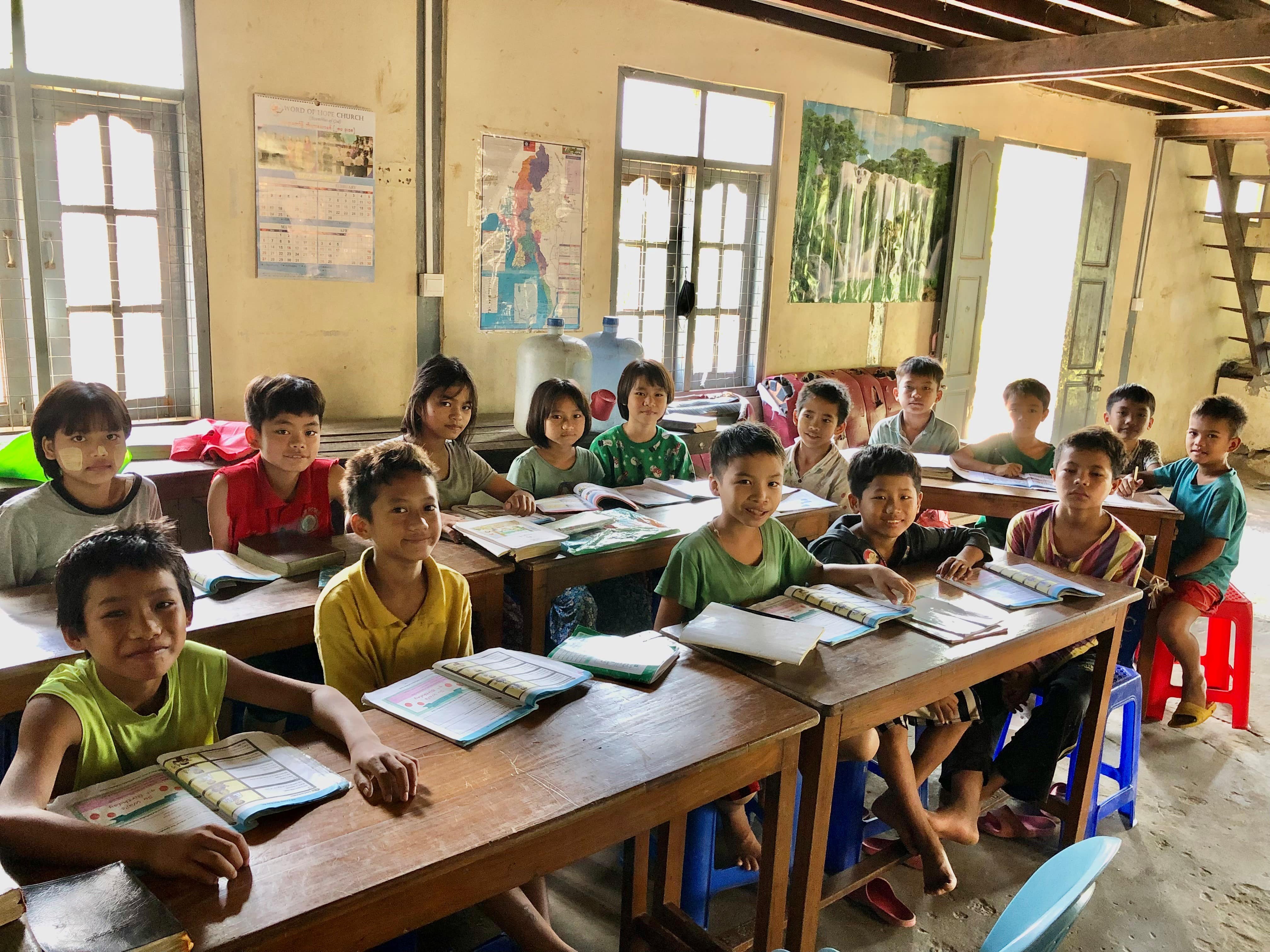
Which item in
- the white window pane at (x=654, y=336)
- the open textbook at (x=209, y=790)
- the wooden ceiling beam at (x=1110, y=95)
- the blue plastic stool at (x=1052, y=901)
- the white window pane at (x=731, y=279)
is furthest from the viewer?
the wooden ceiling beam at (x=1110, y=95)

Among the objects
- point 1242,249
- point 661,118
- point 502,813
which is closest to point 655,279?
point 661,118

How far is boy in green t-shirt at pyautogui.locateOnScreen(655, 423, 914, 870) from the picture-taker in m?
2.08

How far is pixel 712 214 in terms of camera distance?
477cm

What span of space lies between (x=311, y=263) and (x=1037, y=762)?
288 centimetres

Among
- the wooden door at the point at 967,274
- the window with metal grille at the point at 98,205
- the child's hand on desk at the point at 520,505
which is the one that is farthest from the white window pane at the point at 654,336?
the child's hand on desk at the point at 520,505

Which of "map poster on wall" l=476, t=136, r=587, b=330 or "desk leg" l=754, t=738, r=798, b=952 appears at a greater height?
"map poster on wall" l=476, t=136, r=587, b=330

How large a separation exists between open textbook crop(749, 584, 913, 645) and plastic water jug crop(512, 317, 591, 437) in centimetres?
211

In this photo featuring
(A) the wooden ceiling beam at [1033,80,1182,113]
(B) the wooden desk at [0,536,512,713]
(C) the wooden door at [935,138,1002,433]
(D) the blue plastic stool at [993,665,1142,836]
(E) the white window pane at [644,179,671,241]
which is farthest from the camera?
(A) the wooden ceiling beam at [1033,80,1182,113]

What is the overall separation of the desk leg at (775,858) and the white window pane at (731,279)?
357 cm

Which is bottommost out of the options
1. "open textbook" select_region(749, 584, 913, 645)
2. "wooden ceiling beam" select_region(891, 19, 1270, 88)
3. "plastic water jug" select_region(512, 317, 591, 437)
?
"open textbook" select_region(749, 584, 913, 645)

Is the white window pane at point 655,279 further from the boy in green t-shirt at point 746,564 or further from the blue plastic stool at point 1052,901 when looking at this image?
the blue plastic stool at point 1052,901

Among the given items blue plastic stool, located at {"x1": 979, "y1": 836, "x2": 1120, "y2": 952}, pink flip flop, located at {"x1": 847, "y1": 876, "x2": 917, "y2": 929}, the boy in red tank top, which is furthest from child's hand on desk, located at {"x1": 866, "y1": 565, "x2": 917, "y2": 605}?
the boy in red tank top

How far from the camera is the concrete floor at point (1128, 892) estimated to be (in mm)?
2088

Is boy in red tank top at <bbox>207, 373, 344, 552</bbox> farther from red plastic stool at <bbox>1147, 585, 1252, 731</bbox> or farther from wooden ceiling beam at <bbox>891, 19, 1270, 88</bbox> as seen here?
wooden ceiling beam at <bbox>891, 19, 1270, 88</bbox>
